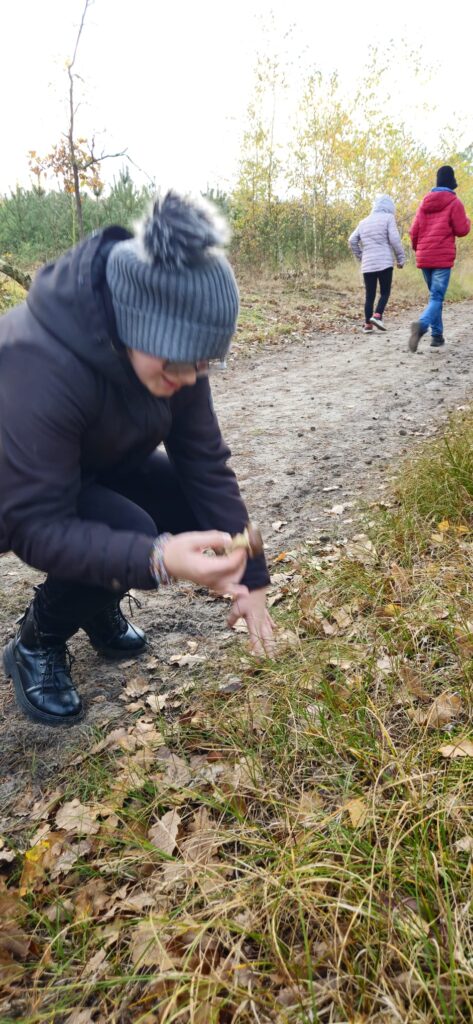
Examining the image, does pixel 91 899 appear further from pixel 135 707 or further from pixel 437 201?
pixel 437 201

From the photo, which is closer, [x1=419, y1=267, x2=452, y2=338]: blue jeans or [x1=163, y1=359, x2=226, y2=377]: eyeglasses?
[x1=163, y1=359, x2=226, y2=377]: eyeglasses

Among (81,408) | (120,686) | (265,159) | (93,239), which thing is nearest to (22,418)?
(81,408)

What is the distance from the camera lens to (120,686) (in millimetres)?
2443

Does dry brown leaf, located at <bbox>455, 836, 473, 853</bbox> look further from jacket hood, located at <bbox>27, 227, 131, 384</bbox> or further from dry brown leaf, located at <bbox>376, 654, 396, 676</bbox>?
jacket hood, located at <bbox>27, 227, 131, 384</bbox>

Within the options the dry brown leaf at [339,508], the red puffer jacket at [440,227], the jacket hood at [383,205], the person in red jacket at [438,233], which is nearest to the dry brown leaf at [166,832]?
the dry brown leaf at [339,508]

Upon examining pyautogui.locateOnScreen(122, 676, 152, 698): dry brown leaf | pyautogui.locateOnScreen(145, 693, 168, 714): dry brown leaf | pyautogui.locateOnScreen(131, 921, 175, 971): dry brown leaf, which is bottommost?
pyautogui.locateOnScreen(122, 676, 152, 698): dry brown leaf

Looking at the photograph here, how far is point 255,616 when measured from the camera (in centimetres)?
206

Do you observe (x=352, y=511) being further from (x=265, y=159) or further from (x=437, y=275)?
(x=265, y=159)

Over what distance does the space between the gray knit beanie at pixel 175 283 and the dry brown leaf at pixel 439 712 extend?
3.73ft

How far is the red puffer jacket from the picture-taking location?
768cm

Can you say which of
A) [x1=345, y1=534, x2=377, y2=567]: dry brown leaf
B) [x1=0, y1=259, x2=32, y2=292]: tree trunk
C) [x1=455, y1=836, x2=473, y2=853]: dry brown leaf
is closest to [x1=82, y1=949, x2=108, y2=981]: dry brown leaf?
[x1=455, y1=836, x2=473, y2=853]: dry brown leaf

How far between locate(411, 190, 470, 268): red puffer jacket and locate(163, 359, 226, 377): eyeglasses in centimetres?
722

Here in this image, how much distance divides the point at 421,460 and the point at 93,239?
2.34 metres

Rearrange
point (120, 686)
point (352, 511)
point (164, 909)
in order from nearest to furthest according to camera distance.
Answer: point (164, 909), point (120, 686), point (352, 511)
